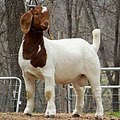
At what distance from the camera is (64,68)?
7477 mm

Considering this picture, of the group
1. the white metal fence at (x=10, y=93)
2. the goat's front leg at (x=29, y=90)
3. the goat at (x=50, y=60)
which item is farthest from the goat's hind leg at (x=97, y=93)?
the white metal fence at (x=10, y=93)

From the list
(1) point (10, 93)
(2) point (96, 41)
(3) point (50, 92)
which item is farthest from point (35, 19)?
(1) point (10, 93)

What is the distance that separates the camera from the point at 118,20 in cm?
2073

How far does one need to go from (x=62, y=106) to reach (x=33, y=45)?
396 centimetres

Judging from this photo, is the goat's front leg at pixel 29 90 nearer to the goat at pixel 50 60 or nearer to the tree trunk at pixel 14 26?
the goat at pixel 50 60

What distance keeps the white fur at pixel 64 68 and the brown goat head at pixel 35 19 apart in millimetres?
320

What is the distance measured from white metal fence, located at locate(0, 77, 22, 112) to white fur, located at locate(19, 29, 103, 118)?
10.3 feet

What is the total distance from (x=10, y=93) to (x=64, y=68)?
414 centimetres

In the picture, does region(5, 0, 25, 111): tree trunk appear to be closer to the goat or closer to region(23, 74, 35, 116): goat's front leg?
the goat

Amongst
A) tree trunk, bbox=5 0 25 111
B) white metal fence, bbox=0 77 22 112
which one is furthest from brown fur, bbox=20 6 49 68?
tree trunk, bbox=5 0 25 111

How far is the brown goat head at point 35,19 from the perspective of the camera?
23.5 feet

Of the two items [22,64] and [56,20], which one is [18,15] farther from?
[56,20]

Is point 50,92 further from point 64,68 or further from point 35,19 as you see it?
point 35,19

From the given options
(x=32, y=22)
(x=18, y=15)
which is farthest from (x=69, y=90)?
(x=32, y=22)
